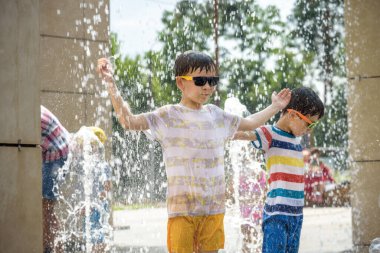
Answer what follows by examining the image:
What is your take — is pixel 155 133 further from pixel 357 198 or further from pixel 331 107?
pixel 331 107

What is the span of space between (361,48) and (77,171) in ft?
10.2

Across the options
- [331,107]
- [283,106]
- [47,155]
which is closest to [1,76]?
[283,106]

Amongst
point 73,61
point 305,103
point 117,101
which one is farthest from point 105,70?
point 73,61

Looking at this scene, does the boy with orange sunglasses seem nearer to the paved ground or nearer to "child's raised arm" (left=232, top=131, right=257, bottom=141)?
"child's raised arm" (left=232, top=131, right=257, bottom=141)

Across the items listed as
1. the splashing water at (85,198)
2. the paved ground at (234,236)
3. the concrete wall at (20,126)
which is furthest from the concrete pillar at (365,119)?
the concrete wall at (20,126)

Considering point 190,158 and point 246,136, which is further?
point 246,136

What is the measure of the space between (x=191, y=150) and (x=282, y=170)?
701 millimetres

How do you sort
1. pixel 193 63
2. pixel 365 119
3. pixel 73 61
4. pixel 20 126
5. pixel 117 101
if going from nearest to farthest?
pixel 20 126 < pixel 117 101 < pixel 193 63 < pixel 365 119 < pixel 73 61

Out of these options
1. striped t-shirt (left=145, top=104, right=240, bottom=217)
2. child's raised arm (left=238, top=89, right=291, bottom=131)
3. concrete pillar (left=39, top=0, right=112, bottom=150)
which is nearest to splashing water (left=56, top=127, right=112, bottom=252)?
concrete pillar (left=39, top=0, right=112, bottom=150)

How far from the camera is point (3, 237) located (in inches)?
129

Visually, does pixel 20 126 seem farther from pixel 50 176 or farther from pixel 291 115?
pixel 50 176

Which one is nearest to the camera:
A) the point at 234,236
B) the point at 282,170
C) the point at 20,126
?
the point at 20,126

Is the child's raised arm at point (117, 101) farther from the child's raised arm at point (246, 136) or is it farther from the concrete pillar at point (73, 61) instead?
the concrete pillar at point (73, 61)

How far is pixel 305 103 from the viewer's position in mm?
4379
